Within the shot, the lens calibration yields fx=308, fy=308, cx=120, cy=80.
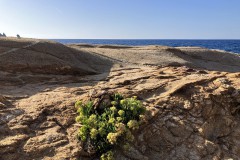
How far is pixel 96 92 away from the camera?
8.13 metres

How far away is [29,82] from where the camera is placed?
9992 mm

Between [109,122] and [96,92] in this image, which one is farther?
[96,92]

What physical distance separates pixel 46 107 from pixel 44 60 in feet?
11.5

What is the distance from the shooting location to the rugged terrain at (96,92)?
6914 millimetres

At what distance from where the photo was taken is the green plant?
6.64 metres

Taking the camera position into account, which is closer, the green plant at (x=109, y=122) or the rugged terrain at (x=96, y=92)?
the green plant at (x=109, y=122)

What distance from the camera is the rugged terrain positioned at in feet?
22.7

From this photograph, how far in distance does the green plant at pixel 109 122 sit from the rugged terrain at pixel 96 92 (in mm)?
283

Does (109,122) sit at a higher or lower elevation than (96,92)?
lower

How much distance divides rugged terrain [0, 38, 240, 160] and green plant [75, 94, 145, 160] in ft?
0.93

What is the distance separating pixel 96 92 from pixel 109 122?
1379 mm

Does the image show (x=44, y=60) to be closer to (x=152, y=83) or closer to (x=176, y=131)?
(x=152, y=83)

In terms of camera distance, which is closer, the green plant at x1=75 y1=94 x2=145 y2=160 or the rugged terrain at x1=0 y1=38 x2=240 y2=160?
the green plant at x1=75 y1=94 x2=145 y2=160

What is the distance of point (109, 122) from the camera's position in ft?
22.9
